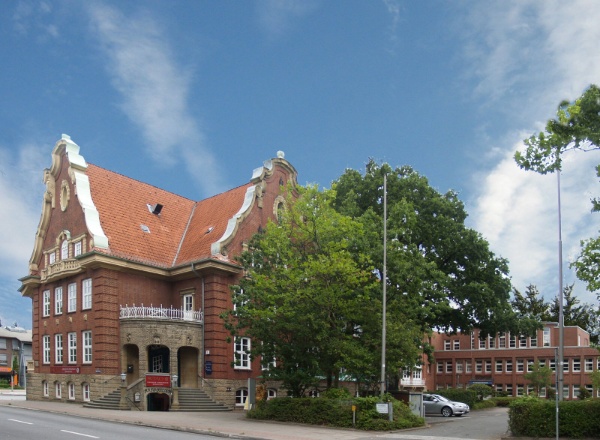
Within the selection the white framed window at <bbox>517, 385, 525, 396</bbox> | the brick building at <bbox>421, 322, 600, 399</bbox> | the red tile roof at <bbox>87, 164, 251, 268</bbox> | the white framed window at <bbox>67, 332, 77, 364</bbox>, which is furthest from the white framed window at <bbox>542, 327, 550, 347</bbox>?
the white framed window at <bbox>67, 332, 77, 364</bbox>

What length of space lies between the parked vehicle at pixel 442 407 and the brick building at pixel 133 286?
388 inches

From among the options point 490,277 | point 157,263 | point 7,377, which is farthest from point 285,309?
point 7,377

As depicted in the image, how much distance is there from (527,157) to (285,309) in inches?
469

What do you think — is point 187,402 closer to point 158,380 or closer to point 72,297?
point 158,380

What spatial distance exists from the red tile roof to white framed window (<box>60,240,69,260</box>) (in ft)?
11.8

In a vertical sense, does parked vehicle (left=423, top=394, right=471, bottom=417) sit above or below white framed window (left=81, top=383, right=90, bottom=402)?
below

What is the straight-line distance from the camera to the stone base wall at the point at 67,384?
35125 mm

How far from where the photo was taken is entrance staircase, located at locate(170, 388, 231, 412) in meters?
34.1

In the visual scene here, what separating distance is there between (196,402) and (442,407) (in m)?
14.9

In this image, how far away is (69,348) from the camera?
39.0 metres

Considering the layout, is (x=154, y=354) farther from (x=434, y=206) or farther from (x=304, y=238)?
(x=434, y=206)

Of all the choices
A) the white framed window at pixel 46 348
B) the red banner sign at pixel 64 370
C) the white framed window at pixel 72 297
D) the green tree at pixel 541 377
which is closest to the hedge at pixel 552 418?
the red banner sign at pixel 64 370

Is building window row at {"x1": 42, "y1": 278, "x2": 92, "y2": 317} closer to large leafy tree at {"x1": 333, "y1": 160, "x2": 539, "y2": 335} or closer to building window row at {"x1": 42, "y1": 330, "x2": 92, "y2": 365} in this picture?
building window row at {"x1": 42, "y1": 330, "x2": 92, "y2": 365}

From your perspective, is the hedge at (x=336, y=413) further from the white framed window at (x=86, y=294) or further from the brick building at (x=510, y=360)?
the brick building at (x=510, y=360)
